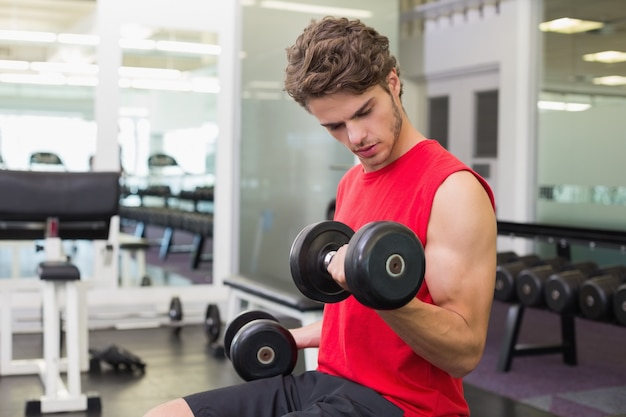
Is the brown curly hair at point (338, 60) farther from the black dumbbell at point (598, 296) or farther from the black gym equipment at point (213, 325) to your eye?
the black gym equipment at point (213, 325)

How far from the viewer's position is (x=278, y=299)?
3.14 metres

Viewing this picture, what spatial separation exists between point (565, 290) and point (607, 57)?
1981 millimetres

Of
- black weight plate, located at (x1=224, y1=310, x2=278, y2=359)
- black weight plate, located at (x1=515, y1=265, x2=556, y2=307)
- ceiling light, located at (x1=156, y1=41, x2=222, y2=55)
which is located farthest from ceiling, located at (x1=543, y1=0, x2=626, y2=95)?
black weight plate, located at (x1=224, y1=310, x2=278, y2=359)

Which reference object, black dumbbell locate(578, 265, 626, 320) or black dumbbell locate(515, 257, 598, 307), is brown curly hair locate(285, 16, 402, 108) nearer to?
black dumbbell locate(578, 265, 626, 320)

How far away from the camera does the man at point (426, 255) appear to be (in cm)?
116

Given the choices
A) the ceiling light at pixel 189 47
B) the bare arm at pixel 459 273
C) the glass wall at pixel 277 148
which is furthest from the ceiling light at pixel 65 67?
the bare arm at pixel 459 273

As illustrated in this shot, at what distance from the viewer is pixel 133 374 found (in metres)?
3.69

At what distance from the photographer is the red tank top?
4.03ft

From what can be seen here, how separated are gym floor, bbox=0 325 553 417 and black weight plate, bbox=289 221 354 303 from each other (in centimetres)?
198

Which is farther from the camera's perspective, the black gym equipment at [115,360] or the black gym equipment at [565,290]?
the black gym equipment at [115,360]

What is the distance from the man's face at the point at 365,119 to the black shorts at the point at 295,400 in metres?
0.37

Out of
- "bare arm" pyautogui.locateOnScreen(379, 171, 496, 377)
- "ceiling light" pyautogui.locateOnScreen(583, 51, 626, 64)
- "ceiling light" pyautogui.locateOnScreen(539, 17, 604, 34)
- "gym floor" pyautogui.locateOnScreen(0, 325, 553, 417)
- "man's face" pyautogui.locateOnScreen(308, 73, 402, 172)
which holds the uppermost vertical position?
"ceiling light" pyautogui.locateOnScreen(539, 17, 604, 34)

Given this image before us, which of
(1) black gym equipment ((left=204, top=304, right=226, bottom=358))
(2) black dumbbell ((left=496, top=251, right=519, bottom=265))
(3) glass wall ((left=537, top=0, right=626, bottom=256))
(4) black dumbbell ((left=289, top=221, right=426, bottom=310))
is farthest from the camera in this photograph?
(3) glass wall ((left=537, top=0, right=626, bottom=256))

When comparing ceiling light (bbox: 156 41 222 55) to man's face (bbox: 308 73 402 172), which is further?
ceiling light (bbox: 156 41 222 55)
